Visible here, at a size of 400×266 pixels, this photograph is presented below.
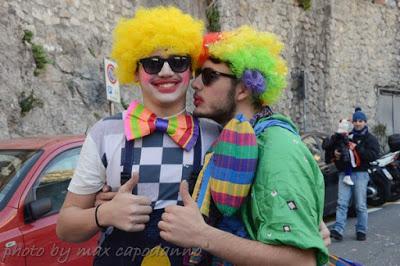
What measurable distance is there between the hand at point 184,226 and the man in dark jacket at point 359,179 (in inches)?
210

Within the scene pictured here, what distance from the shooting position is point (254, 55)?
194 centimetres


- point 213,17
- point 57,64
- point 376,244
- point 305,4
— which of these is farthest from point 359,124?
point 305,4

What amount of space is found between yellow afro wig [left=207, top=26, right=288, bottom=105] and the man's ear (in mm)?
37

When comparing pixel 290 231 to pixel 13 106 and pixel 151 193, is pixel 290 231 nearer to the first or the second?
pixel 151 193

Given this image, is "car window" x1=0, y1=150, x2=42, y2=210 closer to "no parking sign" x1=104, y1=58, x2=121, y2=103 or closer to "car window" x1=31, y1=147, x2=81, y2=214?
"car window" x1=31, y1=147, x2=81, y2=214

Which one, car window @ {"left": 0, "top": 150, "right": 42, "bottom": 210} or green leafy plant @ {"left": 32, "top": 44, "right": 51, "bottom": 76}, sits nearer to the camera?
car window @ {"left": 0, "top": 150, "right": 42, "bottom": 210}

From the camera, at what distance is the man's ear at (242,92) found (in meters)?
1.92

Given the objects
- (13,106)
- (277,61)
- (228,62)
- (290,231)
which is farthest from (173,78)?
(13,106)

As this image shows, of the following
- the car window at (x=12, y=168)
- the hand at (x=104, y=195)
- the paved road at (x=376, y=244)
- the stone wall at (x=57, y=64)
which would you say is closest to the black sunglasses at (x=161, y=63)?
the hand at (x=104, y=195)

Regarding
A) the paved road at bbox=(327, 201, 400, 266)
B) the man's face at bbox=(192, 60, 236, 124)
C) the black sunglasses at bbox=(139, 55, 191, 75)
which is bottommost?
the paved road at bbox=(327, 201, 400, 266)

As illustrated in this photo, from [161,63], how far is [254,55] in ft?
1.21

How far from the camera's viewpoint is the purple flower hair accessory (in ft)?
6.21

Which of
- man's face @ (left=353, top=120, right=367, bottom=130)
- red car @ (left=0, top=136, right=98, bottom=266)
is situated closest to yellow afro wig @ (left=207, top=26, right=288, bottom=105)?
red car @ (left=0, top=136, right=98, bottom=266)

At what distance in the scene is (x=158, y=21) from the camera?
6.72 ft
